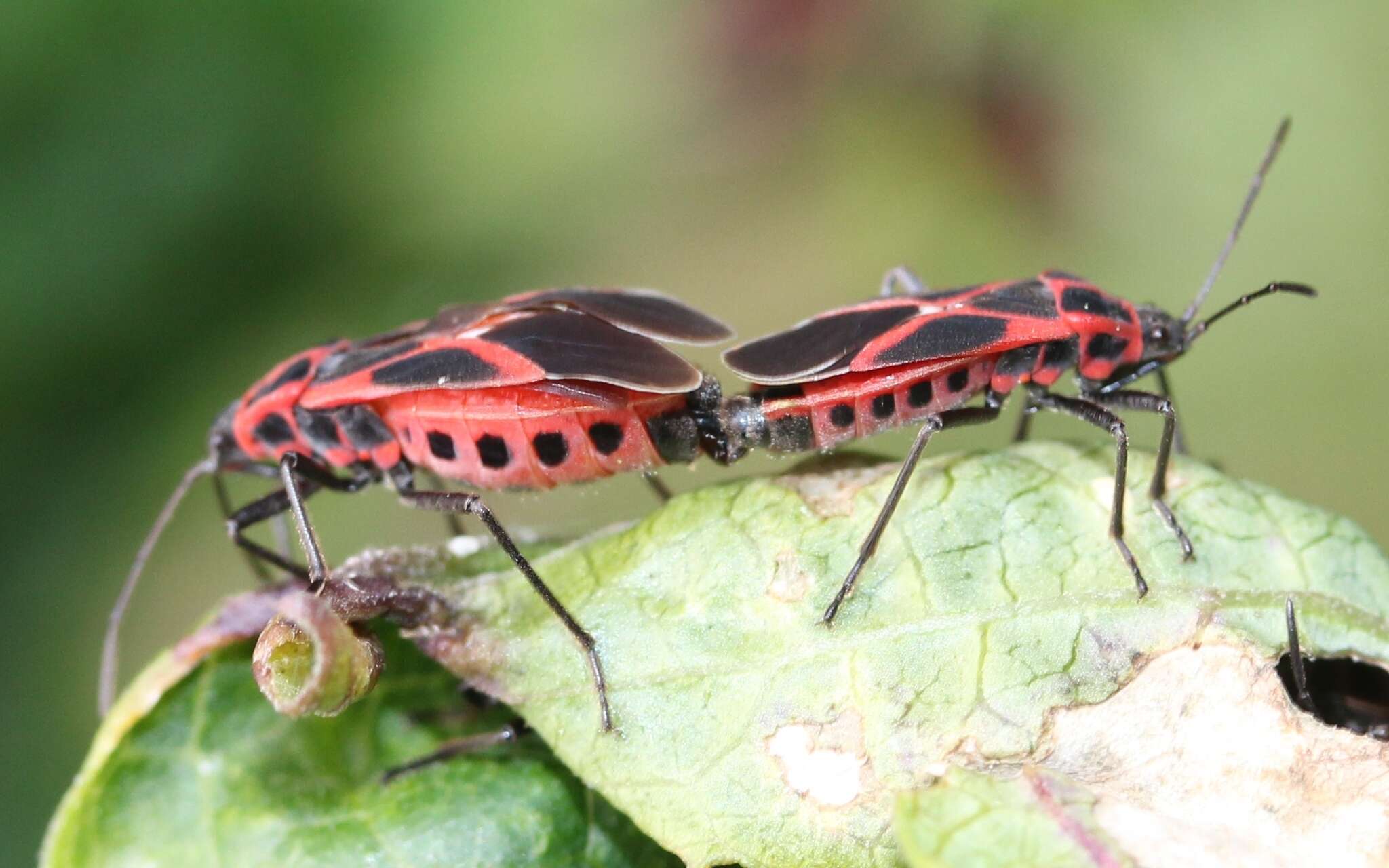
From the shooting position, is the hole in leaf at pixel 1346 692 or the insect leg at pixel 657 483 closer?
the hole in leaf at pixel 1346 692

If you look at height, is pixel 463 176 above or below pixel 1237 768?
above

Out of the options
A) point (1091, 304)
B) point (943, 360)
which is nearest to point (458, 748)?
point (943, 360)

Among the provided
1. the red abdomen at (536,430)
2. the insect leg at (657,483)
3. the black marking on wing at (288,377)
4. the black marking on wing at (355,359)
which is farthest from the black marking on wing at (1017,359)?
the black marking on wing at (288,377)

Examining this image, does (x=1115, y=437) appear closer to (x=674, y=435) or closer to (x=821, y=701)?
(x=674, y=435)

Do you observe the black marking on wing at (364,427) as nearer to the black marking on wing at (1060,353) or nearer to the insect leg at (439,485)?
the insect leg at (439,485)

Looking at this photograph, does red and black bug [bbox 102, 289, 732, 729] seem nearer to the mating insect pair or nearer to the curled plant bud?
the mating insect pair

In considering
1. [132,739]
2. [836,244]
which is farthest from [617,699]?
[836,244]

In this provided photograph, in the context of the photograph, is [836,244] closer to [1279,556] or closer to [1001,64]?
[1001,64]
